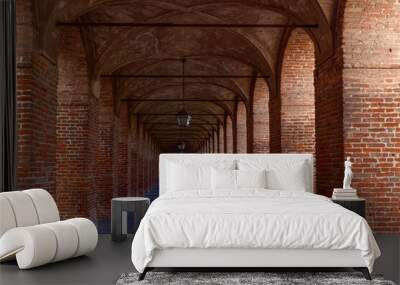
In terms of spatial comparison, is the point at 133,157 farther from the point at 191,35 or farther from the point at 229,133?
the point at 191,35

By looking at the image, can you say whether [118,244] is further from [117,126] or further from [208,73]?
[208,73]

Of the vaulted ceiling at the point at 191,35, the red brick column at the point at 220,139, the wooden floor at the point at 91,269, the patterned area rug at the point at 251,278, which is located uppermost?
the vaulted ceiling at the point at 191,35

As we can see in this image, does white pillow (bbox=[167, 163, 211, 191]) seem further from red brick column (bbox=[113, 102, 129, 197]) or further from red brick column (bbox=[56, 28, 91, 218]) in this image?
red brick column (bbox=[113, 102, 129, 197])

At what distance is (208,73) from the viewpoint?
54.9 ft

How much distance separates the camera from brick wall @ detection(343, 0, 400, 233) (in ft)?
25.8

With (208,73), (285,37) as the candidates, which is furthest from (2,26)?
(208,73)

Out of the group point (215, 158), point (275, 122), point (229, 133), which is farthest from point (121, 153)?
point (215, 158)

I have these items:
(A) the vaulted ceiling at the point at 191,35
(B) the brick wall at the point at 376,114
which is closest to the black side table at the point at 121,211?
(A) the vaulted ceiling at the point at 191,35

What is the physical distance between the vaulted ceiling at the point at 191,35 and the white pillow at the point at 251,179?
305cm

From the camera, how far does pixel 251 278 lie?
450 centimetres

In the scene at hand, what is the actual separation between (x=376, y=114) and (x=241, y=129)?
12.5 m

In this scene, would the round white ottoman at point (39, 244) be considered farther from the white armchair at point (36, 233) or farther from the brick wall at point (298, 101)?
the brick wall at point (298, 101)

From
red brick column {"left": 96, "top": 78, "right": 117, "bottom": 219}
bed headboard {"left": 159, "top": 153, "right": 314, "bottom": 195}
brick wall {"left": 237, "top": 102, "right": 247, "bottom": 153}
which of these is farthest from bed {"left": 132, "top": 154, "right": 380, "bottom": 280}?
brick wall {"left": 237, "top": 102, "right": 247, "bottom": 153}

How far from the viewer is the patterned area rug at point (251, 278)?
437 centimetres
